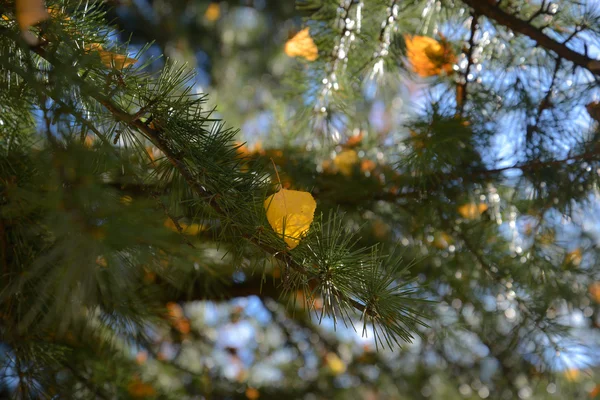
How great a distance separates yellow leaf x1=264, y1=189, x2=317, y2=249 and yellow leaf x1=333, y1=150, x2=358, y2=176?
18.5 inches

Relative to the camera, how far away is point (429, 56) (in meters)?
0.86

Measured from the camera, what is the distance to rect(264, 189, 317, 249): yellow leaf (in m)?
0.51

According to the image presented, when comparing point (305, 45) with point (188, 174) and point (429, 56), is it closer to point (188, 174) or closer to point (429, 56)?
point (429, 56)

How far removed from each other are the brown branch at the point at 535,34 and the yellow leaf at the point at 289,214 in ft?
1.52

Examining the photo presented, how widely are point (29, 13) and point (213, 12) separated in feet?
4.97

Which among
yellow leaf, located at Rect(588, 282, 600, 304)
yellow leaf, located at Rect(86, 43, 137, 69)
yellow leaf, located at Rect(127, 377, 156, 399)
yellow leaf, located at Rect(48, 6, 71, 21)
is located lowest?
yellow leaf, located at Rect(127, 377, 156, 399)

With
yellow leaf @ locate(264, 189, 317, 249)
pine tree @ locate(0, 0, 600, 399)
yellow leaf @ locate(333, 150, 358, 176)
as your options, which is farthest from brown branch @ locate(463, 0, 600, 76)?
yellow leaf @ locate(264, 189, 317, 249)

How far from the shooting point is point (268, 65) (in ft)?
6.91

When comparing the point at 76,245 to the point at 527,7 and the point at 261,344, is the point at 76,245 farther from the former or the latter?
the point at 261,344

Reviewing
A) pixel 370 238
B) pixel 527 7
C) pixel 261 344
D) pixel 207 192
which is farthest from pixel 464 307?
pixel 261 344

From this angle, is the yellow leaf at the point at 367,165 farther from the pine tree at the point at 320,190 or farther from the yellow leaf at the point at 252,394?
the yellow leaf at the point at 252,394

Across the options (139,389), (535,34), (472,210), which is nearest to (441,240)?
(472,210)

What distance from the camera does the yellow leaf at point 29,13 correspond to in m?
0.52

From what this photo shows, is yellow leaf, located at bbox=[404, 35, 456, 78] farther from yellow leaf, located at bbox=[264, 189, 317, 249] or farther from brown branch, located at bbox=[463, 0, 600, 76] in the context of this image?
yellow leaf, located at bbox=[264, 189, 317, 249]
